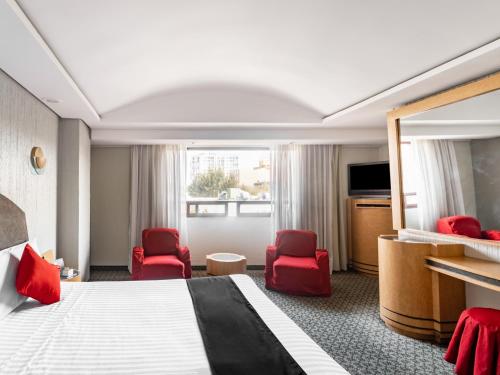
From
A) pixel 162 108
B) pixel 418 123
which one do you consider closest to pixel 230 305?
pixel 418 123

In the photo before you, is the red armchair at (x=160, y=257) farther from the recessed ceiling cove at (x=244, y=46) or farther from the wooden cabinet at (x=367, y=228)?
the wooden cabinet at (x=367, y=228)

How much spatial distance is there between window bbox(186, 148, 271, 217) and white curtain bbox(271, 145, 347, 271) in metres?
0.29

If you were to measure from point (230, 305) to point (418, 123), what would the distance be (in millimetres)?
2766

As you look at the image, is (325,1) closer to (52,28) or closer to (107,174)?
(52,28)

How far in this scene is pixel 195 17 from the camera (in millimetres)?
2289

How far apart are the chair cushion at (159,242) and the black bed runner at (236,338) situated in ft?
7.63

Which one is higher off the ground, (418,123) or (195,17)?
(195,17)

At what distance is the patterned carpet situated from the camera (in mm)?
2207

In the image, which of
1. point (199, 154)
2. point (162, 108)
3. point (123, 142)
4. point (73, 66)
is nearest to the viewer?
point (73, 66)

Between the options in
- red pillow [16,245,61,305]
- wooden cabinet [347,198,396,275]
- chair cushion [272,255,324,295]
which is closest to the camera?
red pillow [16,245,61,305]

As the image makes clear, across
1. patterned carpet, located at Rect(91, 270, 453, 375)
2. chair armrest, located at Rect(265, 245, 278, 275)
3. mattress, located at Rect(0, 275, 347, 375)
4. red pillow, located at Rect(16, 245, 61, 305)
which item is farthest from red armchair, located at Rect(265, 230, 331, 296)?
red pillow, located at Rect(16, 245, 61, 305)

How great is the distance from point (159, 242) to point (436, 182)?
12.3 ft

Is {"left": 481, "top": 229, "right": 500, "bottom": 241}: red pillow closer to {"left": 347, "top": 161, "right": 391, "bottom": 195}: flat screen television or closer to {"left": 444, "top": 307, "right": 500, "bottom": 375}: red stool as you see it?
{"left": 444, "top": 307, "right": 500, "bottom": 375}: red stool

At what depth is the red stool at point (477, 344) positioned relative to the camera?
1.84m
